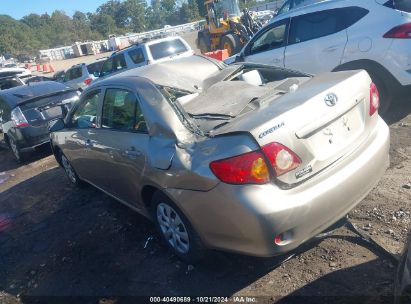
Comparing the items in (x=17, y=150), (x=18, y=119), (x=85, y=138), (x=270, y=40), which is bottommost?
(x=17, y=150)

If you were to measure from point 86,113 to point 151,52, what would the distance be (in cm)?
736

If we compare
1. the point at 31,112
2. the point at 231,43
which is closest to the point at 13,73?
the point at 231,43

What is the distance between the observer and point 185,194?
9.49ft

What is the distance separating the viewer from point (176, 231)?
130 inches

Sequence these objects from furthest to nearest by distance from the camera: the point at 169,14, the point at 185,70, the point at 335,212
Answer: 1. the point at 169,14
2. the point at 185,70
3. the point at 335,212

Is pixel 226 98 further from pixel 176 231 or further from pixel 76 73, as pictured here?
pixel 76 73

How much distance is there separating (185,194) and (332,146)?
113 centimetres

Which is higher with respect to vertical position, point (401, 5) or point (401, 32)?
point (401, 5)

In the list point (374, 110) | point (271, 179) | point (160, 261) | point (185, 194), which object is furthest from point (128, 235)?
point (374, 110)

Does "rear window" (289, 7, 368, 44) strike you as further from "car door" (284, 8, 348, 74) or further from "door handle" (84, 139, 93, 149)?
"door handle" (84, 139, 93, 149)

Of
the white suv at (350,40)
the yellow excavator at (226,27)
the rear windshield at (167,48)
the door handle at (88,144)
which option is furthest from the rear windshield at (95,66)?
the door handle at (88,144)

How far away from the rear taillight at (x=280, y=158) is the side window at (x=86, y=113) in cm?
240

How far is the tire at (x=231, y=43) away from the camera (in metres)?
16.4

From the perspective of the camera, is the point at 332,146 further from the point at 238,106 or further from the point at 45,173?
the point at 45,173
